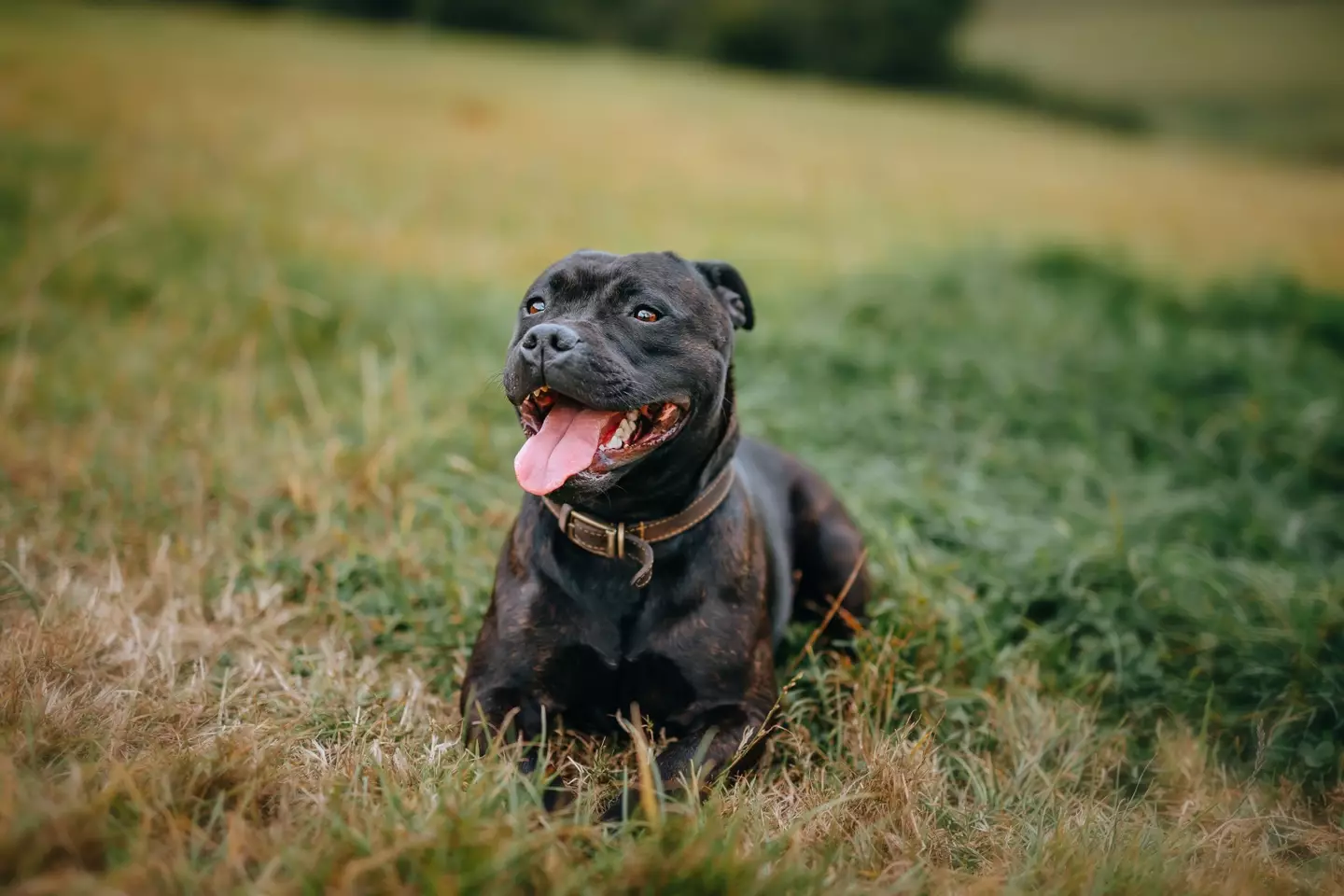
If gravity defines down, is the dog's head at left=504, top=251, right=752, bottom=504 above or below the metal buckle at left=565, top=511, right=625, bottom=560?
above

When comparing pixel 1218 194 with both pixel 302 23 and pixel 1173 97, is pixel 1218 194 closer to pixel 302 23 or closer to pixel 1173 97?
pixel 1173 97

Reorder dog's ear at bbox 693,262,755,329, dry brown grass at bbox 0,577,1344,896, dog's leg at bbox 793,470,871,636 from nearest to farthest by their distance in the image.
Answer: dry brown grass at bbox 0,577,1344,896
dog's ear at bbox 693,262,755,329
dog's leg at bbox 793,470,871,636

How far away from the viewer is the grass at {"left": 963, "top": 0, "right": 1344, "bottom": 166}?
1099cm

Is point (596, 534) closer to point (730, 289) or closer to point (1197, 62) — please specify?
point (730, 289)

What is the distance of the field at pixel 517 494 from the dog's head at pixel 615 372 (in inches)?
32.1

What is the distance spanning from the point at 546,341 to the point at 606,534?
0.57 meters

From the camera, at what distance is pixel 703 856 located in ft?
6.25

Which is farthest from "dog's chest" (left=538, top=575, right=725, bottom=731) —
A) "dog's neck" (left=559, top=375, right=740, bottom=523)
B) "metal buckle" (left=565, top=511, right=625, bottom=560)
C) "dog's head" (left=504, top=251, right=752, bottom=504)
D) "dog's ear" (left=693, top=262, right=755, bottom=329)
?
"dog's ear" (left=693, top=262, right=755, bottom=329)

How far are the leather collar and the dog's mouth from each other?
165mm

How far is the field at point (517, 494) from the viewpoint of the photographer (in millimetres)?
2170

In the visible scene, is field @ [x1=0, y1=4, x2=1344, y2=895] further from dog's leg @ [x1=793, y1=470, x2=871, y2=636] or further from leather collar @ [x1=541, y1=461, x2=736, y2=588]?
leather collar @ [x1=541, y1=461, x2=736, y2=588]

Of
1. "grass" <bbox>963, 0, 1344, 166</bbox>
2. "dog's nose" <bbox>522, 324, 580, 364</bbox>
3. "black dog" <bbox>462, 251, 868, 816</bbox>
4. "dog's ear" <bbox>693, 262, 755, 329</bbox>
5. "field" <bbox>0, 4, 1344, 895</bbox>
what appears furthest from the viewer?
"grass" <bbox>963, 0, 1344, 166</bbox>

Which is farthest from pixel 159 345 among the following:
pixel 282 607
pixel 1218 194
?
pixel 1218 194

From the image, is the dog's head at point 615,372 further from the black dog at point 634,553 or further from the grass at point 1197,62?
the grass at point 1197,62
